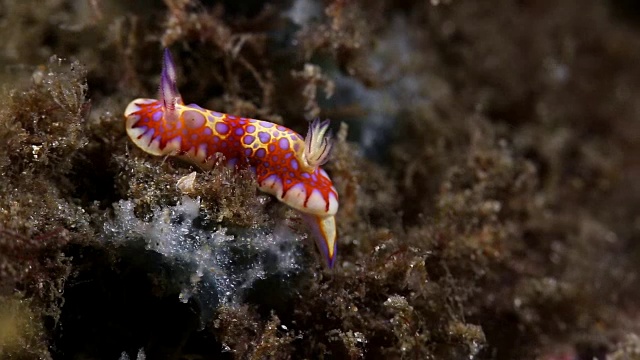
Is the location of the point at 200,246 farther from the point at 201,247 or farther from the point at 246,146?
the point at 246,146

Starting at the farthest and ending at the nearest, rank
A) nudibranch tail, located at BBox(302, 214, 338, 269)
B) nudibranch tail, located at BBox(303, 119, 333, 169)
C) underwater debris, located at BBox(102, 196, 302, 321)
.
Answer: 1. nudibranch tail, located at BBox(302, 214, 338, 269)
2. nudibranch tail, located at BBox(303, 119, 333, 169)
3. underwater debris, located at BBox(102, 196, 302, 321)

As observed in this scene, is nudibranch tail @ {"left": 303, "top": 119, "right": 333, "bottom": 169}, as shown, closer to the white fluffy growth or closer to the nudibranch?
the nudibranch

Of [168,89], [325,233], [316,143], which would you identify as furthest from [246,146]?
[325,233]

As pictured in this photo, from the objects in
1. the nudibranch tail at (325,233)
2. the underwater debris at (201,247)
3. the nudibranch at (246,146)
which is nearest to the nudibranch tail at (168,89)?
the nudibranch at (246,146)

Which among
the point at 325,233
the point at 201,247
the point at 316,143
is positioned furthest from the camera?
the point at 325,233

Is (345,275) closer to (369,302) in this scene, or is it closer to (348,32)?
(369,302)

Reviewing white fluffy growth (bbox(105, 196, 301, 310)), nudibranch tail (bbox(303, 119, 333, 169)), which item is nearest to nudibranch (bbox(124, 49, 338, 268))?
nudibranch tail (bbox(303, 119, 333, 169))
